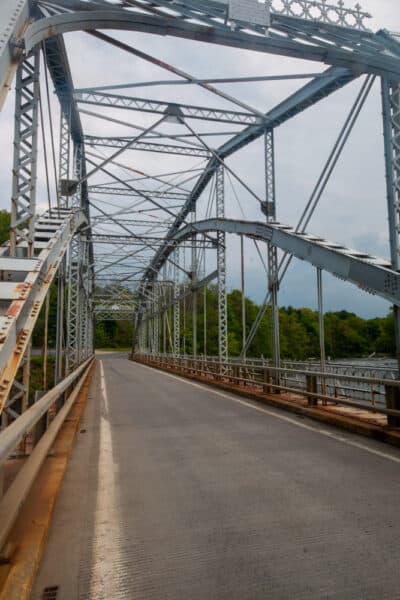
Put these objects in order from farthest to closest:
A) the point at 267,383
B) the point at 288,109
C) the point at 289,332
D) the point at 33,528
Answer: the point at 289,332
the point at 288,109
the point at 267,383
the point at 33,528

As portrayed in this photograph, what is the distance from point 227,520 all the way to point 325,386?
276 inches

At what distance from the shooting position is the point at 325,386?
10594mm

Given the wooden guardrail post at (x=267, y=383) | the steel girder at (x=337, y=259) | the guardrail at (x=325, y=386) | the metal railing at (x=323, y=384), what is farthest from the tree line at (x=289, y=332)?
the wooden guardrail post at (x=267, y=383)

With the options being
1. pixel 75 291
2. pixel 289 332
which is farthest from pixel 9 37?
pixel 289 332

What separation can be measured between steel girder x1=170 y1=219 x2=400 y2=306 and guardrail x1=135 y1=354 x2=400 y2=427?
6.54 ft

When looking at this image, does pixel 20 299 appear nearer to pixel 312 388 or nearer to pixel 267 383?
pixel 312 388

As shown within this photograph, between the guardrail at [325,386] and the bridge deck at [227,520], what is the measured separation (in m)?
1.04

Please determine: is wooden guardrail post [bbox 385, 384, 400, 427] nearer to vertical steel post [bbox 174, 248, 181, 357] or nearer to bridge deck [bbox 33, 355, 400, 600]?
bridge deck [bbox 33, 355, 400, 600]

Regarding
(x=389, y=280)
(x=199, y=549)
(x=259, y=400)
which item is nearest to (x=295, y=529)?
(x=199, y=549)

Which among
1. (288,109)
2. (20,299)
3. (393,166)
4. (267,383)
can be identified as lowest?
(267,383)

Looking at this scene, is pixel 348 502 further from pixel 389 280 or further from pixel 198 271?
pixel 198 271

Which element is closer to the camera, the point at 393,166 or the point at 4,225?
the point at 393,166

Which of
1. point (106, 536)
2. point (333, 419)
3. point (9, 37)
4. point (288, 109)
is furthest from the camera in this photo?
point (288, 109)

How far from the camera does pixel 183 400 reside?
13523 millimetres
